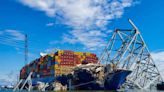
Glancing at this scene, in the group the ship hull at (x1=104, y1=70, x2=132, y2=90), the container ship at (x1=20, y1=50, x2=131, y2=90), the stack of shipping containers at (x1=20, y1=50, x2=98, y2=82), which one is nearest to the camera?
the ship hull at (x1=104, y1=70, x2=132, y2=90)

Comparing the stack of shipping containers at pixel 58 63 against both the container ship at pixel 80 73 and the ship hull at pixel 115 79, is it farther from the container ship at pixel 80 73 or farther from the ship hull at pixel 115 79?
the ship hull at pixel 115 79

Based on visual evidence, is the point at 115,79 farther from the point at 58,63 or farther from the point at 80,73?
the point at 58,63

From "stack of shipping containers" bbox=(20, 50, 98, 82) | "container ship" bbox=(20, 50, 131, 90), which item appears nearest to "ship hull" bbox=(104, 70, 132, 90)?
"container ship" bbox=(20, 50, 131, 90)

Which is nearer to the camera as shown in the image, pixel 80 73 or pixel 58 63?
pixel 80 73

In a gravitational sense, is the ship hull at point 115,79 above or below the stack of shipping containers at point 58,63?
below

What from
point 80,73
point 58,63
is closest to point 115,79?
point 80,73

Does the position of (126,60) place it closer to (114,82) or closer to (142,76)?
(114,82)

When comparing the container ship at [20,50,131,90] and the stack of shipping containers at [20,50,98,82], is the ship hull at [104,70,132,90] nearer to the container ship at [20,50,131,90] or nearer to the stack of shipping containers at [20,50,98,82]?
the container ship at [20,50,131,90]

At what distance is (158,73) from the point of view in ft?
537

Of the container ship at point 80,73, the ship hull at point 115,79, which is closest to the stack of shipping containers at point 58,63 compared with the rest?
the container ship at point 80,73

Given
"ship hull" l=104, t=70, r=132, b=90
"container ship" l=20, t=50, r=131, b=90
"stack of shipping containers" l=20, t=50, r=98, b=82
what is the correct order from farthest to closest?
"stack of shipping containers" l=20, t=50, r=98, b=82 < "container ship" l=20, t=50, r=131, b=90 < "ship hull" l=104, t=70, r=132, b=90

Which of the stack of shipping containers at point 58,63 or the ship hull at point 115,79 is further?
the stack of shipping containers at point 58,63

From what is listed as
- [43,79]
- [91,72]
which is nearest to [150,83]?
[91,72]

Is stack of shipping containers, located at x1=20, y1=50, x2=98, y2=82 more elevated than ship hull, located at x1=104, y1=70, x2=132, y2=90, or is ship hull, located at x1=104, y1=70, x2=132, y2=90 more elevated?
stack of shipping containers, located at x1=20, y1=50, x2=98, y2=82
